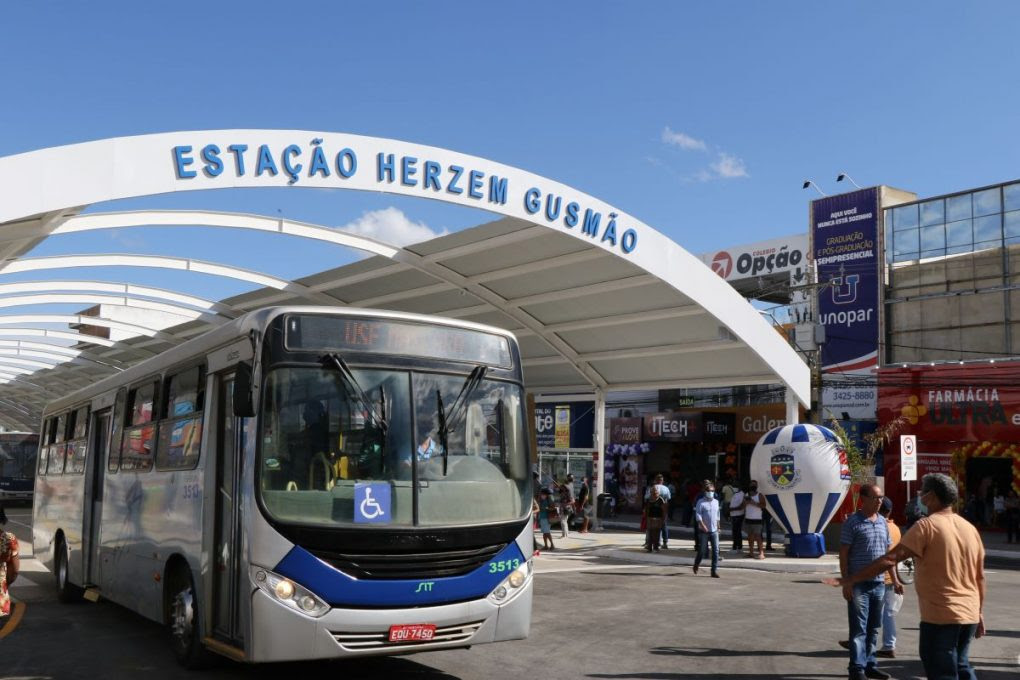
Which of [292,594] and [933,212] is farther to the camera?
[933,212]

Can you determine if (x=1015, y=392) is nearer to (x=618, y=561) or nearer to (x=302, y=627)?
(x=618, y=561)

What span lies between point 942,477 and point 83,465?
10.6 metres

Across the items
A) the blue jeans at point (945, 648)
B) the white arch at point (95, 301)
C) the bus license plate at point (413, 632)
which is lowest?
the bus license plate at point (413, 632)

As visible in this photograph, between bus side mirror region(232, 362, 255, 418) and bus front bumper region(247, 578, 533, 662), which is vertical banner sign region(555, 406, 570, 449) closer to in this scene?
bus front bumper region(247, 578, 533, 662)

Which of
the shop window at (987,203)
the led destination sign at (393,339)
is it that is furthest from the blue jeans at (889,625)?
the shop window at (987,203)

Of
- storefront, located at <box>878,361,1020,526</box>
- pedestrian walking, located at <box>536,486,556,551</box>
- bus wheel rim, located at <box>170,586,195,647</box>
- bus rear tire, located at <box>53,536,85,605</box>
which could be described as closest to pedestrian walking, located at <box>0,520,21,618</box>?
bus rear tire, located at <box>53,536,85,605</box>

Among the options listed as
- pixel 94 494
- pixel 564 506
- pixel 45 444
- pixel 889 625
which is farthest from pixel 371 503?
pixel 564 506

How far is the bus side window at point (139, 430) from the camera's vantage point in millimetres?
10414

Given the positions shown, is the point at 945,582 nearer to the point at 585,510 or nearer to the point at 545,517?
the point at 545,517

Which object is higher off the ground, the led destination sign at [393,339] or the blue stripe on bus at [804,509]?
the led destination sign at [393,339]

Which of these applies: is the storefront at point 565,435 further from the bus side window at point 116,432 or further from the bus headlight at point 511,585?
the bus headlight at point 511,585

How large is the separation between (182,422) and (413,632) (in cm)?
341

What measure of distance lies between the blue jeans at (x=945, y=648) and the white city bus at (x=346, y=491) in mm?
3112

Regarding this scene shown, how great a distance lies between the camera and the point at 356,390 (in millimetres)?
7824
